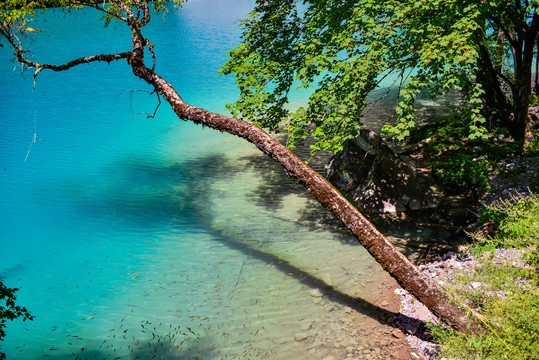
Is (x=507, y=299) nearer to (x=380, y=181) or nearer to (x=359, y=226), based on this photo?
(x=359, y=226)

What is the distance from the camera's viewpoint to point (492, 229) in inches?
334

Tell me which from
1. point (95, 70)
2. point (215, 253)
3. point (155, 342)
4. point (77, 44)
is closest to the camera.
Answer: point (155, 342)

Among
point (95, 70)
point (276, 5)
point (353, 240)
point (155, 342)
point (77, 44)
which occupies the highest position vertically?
point (77, 44)

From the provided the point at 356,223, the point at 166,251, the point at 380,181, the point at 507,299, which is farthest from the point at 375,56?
the point at 166,251

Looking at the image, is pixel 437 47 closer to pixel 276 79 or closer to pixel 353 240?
pixel 276 79

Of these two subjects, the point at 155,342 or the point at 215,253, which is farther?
the point at 215,253

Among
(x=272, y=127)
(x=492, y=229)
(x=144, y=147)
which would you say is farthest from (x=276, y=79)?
(x=144, y=147)

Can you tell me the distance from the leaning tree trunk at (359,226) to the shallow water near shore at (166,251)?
149cm

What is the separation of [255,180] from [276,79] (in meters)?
4.54

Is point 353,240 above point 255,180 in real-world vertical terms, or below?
below

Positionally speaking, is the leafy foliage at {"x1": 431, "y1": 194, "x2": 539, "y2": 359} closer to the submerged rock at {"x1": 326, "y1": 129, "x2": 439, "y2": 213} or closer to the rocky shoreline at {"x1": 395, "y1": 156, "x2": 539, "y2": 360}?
the rocky shoreline at {"x1": 395, "y1": 156, "x2": 539, "y2": 360}

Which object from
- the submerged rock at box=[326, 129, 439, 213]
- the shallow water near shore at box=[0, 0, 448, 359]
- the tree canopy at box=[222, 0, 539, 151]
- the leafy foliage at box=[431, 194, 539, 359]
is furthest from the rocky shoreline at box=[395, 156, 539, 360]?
the tree canopy at box=[222, 0, 539, 151]

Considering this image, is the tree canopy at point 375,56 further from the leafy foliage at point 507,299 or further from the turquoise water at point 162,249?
the turquoise water at point 162,249

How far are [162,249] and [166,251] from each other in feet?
0.60
